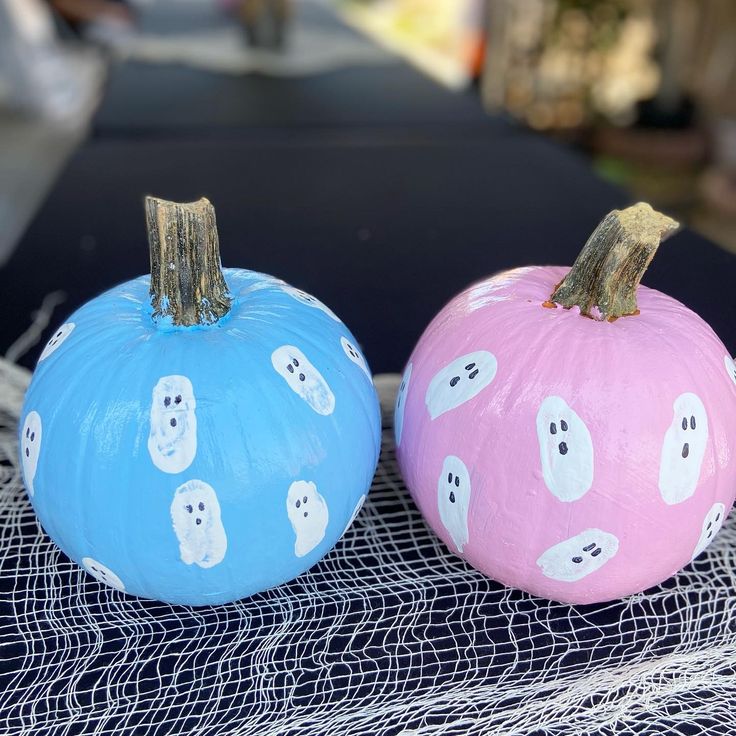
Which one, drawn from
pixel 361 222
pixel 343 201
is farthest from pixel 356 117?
pixel 361 222

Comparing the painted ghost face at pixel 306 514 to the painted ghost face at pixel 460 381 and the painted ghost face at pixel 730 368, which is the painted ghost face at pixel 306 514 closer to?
the painted ghost face at pixel 460 381

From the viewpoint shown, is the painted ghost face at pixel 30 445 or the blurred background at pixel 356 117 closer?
the painted ghost face at pixel 30 445

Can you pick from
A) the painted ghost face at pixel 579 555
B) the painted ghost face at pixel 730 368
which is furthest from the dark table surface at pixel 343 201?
the painted ghost face at pixel 730 368

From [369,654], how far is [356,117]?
181 cm

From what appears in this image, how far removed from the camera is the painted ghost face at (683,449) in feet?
1.95

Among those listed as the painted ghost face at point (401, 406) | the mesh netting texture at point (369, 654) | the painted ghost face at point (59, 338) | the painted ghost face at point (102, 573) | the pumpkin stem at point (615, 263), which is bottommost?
the mesh netting texture at point (369, 654)

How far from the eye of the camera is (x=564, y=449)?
0.59 meters

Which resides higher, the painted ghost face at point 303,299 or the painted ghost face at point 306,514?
the painted ghost face at point 303,299

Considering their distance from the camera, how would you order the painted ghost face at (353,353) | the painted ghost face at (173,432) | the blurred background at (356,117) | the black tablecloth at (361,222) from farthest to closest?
1. the blurred background at (356,117)
2. the black tablecloth at (361,222)
3. the painted ghost face at (353,353)
4. the painted ghost face at (173,432)

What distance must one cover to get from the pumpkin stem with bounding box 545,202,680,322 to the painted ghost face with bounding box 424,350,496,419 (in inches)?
3.8

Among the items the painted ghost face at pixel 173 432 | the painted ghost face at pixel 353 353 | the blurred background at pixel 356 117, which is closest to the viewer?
the painted ghost face at pixel 173 432

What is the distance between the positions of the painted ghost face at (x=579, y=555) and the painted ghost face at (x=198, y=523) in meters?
0.28

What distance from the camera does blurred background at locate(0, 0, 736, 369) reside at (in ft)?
4.93

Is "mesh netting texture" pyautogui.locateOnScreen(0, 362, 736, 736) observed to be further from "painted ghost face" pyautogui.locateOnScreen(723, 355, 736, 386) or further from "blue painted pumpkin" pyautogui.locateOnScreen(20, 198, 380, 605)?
"painted ghost face" pyautogui.locateOnScreen(723, 355, 736, 386)
